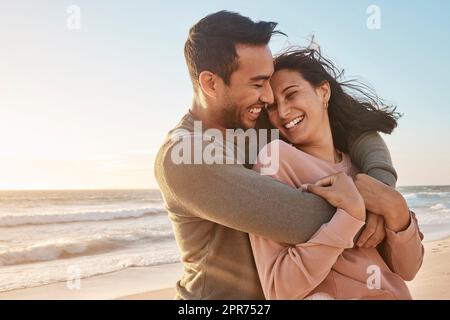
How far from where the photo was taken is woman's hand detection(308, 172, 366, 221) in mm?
2043

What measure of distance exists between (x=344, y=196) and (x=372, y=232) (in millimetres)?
221

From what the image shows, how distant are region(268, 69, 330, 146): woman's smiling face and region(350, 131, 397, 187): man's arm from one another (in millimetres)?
237

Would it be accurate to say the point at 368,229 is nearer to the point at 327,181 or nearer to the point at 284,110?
the point at 327,181

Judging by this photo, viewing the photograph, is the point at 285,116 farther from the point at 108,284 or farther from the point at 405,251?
the point at 108,284

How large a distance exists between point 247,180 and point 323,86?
3.54ft

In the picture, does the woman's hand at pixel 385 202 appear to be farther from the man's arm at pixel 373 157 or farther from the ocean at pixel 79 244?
the ocean at pixel 79 244

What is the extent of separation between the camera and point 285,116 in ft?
8.77

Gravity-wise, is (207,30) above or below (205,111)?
above

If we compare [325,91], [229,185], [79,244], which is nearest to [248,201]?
[229,185]

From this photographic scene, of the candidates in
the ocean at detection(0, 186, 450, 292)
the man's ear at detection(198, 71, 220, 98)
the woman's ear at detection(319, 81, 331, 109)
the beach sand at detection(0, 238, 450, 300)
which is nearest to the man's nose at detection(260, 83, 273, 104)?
the man's ear at detection(198, 71, 220, 98)

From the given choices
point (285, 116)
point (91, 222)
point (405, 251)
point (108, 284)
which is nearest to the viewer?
point (405, 251)
